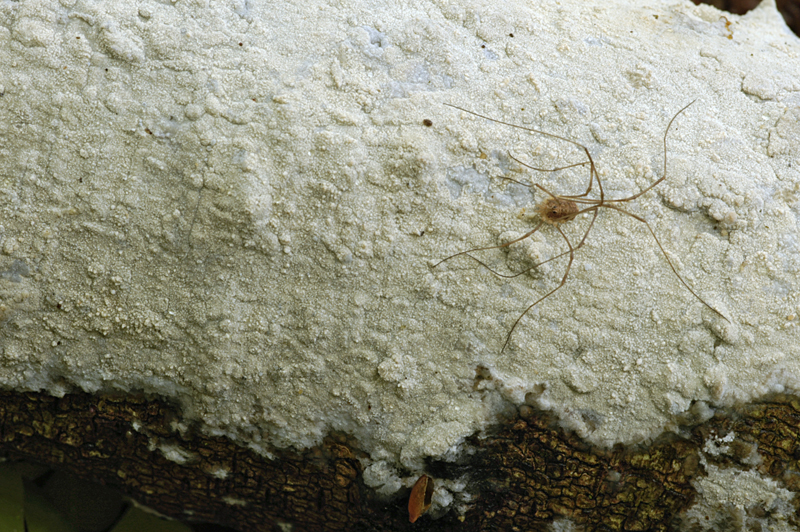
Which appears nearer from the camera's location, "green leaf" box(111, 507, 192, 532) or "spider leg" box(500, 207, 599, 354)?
"spider leg" box(500, 207, 599, 354)

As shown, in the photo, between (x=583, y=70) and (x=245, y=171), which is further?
(x=583, y=70)

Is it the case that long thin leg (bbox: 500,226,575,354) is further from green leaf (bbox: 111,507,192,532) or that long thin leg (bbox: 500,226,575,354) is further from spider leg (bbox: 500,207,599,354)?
green leaf (bbox: 111,507,192,532)

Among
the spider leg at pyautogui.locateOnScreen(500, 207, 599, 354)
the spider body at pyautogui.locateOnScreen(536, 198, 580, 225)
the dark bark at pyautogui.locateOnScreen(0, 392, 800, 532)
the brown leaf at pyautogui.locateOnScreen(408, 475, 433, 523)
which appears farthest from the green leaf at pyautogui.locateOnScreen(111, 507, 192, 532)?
the spider body at pyautogui.locateOnScreen(536, 198, 580, 225)

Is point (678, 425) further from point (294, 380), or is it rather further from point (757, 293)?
point (294, 380)

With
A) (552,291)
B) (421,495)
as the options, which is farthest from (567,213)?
(421,495)

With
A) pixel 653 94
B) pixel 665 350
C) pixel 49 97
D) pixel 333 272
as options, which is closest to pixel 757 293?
pixel 665 350
